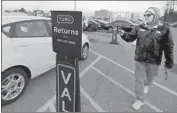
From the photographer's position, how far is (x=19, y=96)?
9.37 ft

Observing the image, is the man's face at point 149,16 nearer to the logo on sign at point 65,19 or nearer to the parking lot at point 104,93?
the parking lot at point 104,93

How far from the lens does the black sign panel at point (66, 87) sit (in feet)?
4.30

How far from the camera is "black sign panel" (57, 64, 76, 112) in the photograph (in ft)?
4.30

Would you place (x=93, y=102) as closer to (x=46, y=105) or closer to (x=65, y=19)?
(x=46, y=105)

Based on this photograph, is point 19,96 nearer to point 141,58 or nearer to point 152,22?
point 141,58

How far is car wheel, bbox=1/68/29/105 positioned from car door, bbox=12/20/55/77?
0.27m

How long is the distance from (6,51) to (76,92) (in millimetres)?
1814

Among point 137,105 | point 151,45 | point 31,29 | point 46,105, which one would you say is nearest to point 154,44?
point 151,45

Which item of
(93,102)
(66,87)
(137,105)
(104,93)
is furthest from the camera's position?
(104,93)

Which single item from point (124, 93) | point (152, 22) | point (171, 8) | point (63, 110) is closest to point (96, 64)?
point (124, 93)

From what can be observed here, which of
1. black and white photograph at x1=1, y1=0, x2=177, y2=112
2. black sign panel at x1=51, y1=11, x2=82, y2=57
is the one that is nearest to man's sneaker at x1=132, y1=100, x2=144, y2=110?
black and white photograph at x1=1, y1=0, x2=177, y2=112

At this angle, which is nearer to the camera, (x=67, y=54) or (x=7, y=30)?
(x=67, y=54)

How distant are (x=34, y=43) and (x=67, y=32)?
2023 millimetres

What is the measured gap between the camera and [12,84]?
2699mm
